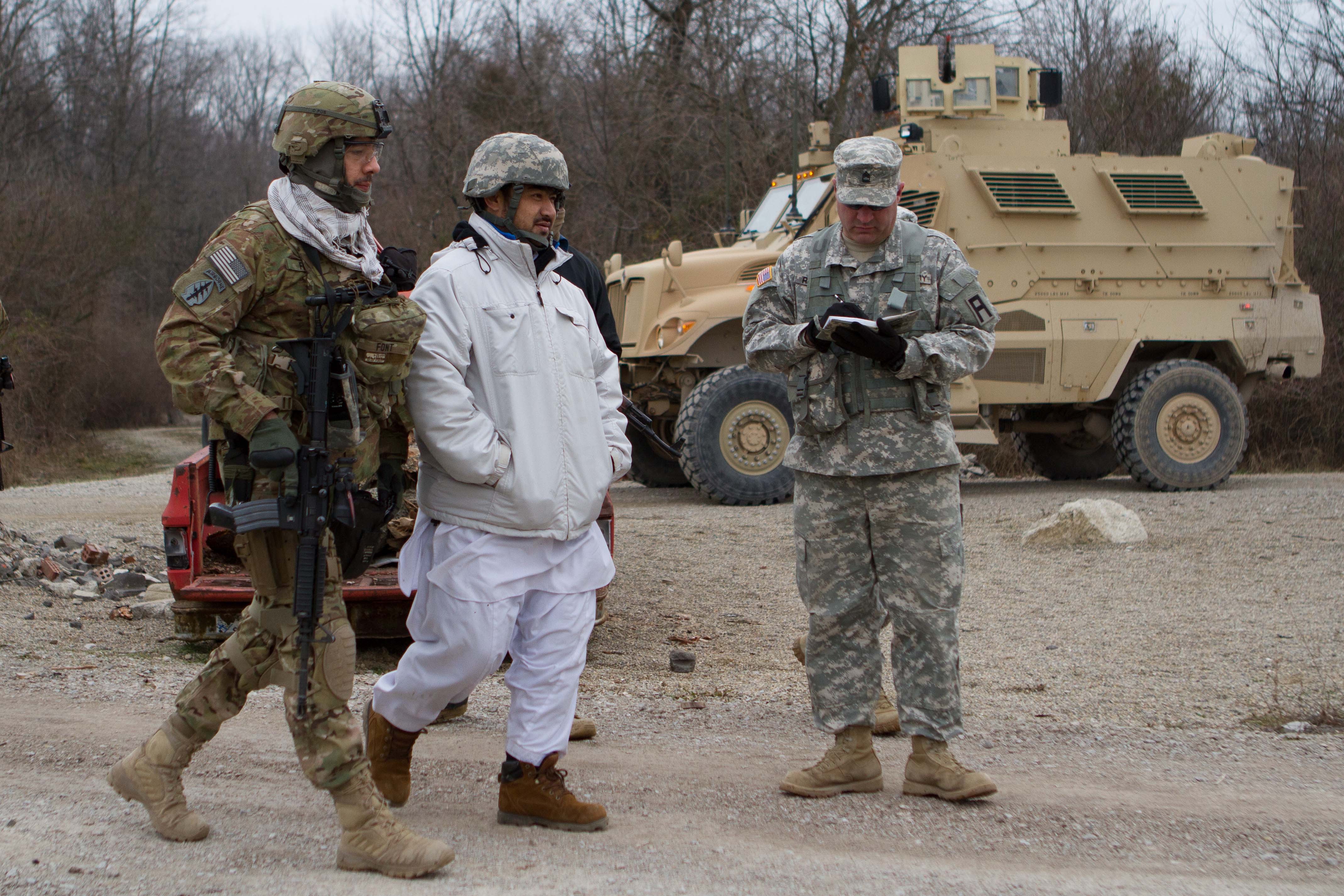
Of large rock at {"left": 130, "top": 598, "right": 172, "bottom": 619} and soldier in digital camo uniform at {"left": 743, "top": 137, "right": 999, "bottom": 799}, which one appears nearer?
soldier in digital camo uniform at {"left": 743, "top": 137, "right": 999, "bottom": 799}

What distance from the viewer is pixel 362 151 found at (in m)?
3.28

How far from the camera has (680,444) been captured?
35.1 feet

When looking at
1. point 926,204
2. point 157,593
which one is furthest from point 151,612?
point 926,204

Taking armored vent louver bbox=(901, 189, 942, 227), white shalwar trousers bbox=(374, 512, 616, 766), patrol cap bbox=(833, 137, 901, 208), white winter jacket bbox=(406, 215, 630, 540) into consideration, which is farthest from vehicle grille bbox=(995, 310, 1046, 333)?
white shalwar trousers bbox=(374, 512, 616, 766)

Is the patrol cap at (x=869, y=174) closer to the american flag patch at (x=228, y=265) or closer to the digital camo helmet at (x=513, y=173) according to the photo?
the digital camo helmet at (x=513, y=173)

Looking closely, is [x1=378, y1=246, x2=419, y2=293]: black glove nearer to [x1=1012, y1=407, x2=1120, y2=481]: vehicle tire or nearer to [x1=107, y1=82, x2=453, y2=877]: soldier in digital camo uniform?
[x1=107, y1=82, x2=453, y2=877]: soldier in digital camo uniform

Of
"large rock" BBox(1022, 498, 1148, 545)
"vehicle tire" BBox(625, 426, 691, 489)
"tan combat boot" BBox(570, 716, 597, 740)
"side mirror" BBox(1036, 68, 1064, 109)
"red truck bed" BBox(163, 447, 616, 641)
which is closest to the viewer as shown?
"tan combat boot" BBox(570, 716, 597, 740)

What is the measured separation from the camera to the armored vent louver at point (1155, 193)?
1119cm

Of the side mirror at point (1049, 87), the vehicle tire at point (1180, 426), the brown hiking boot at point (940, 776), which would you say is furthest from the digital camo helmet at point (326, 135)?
the side mirror at point (1049, 87)

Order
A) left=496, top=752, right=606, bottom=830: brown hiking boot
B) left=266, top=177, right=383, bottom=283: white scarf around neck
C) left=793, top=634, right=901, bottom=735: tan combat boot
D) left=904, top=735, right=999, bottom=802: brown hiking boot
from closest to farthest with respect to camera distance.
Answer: left=266, top=177, right=383, bottom=283: white scarf around neck
left=496, top=752, right=606, bottom=830: brown hiking boot
left=904, top=735, right=999, bottom=802: brown hiking boot
left=793, top=634, right=901, bottom=735: tan combat boot

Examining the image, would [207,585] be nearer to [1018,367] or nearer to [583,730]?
[583,730]

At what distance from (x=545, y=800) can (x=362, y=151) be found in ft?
5.66

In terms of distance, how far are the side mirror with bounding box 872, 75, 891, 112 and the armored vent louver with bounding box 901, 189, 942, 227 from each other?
3.27ft

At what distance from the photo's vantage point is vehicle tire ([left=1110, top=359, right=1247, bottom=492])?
1114cm
